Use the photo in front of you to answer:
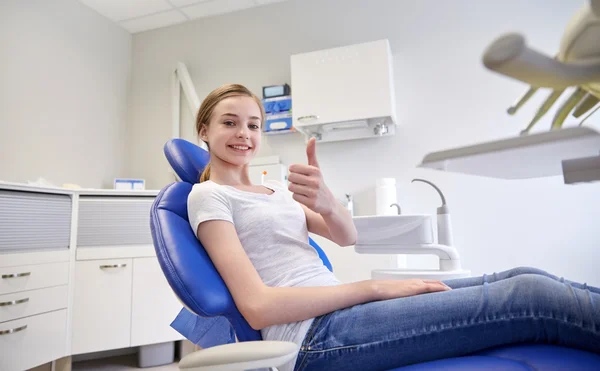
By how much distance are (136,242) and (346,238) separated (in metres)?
1.60

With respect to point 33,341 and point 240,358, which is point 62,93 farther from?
point 240,358

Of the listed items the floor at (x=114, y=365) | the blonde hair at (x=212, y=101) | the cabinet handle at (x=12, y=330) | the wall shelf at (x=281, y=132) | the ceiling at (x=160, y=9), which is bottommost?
the floor at (x=114, y=365)

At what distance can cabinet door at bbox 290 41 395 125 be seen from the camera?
7.82 feet

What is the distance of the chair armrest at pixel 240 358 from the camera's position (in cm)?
58

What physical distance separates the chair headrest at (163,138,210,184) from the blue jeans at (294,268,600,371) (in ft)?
2.08

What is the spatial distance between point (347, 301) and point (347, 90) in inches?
71.7

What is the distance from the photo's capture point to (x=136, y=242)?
2295 mm

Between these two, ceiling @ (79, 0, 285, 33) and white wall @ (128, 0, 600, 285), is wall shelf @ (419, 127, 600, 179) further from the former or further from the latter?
ceiling @ (79, 0, 285, 33)

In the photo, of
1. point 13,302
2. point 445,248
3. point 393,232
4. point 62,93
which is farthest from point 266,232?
point 62,93

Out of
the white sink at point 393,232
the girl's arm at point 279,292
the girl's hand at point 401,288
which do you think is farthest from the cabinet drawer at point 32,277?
the girl's hand at point 401,288

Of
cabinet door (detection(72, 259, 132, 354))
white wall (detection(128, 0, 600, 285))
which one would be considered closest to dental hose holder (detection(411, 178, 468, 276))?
white wall (detection(128, 0, 600, 285))

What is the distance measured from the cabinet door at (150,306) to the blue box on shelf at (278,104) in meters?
1.26

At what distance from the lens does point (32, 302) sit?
1.87 metres

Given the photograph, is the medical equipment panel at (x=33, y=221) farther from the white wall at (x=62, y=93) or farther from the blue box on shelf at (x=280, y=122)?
the blue box on shelf at (x=280, y=122)
